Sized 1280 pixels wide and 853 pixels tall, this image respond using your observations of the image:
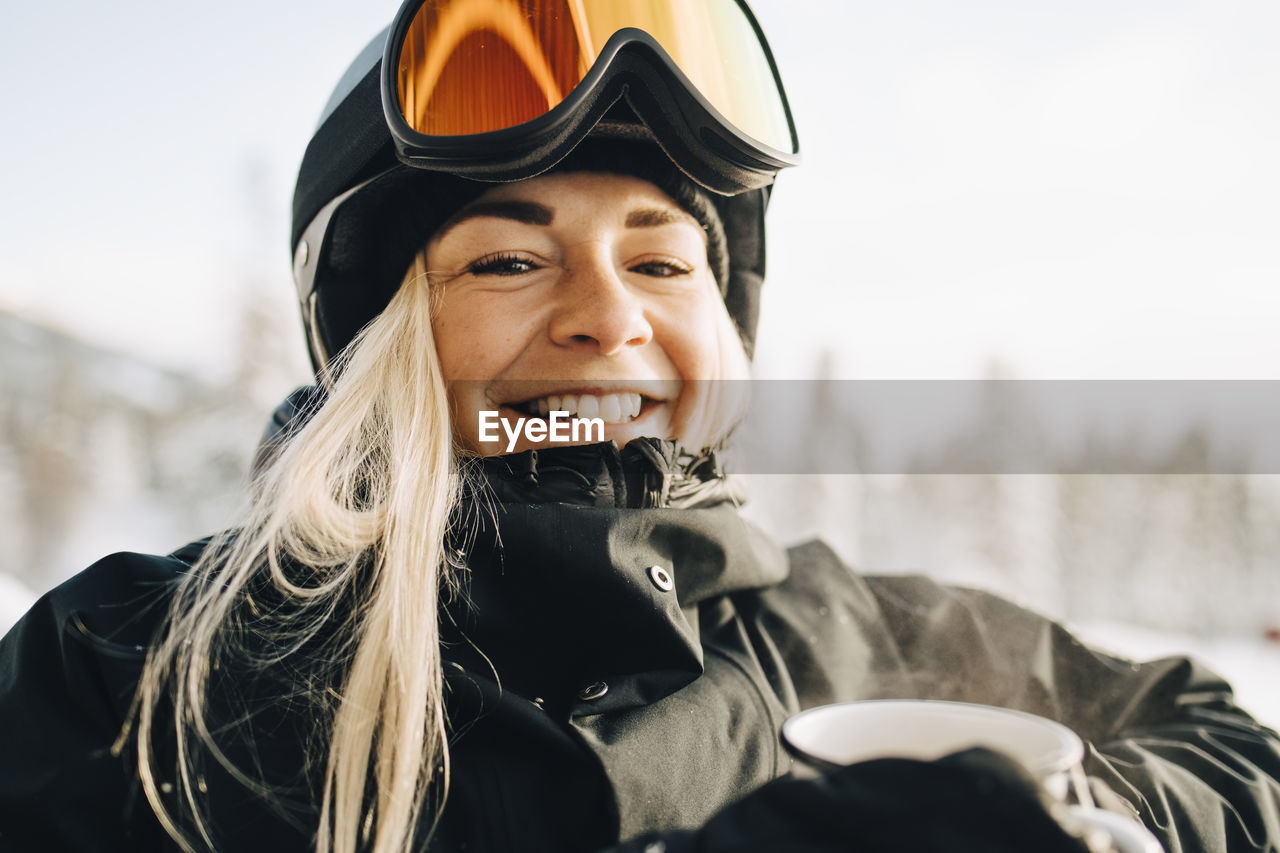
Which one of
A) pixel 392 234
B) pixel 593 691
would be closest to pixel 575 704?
pixel 593 691

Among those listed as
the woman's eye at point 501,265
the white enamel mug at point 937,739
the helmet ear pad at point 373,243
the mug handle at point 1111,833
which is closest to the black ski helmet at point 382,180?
the helmet ear pad at point 373,243

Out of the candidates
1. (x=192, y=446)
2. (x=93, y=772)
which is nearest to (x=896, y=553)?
(x=192, y=446)

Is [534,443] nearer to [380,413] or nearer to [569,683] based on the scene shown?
[380,413]

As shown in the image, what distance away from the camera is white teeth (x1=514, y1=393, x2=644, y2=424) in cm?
135

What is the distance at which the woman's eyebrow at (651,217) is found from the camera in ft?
4.60

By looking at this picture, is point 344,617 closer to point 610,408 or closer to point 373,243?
point 610,408

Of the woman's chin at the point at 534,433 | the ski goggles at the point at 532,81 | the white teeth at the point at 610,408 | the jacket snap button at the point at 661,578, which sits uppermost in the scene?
the ski goggles at the point at 532,81

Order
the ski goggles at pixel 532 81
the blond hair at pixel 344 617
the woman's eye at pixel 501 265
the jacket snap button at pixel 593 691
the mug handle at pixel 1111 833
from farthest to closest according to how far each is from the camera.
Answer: the woman's eye at pixel 501 265 → the ski goggles at pixel 532 81 → the jacket snap button at pixel 593 691 → the blond hair at pixel 344 617 → the mug handle at pixel 1111 833

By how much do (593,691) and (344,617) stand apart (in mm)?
410

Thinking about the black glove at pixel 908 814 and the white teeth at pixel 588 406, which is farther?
the white teeth at pixel 588 406

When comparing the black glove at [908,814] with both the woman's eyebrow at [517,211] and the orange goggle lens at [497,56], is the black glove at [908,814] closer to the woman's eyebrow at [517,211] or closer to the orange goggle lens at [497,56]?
the woman's eyebrow at [517,211]

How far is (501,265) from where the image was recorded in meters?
1.38

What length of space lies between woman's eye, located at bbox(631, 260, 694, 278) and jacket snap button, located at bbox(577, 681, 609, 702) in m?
0.74

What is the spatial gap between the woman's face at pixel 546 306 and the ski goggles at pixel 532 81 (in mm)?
106
